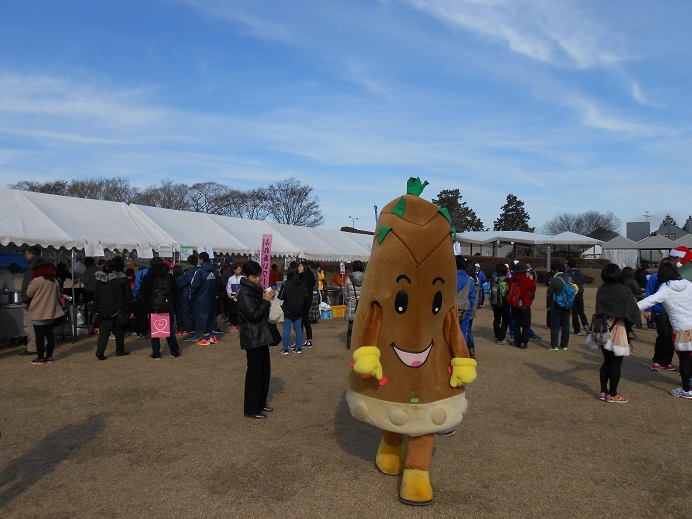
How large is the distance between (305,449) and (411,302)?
2.15 metres

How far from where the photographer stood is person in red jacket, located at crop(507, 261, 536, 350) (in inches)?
395

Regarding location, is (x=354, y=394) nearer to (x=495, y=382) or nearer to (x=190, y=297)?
(x=495, y=382)

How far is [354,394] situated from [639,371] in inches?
260

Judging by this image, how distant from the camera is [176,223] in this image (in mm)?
15703

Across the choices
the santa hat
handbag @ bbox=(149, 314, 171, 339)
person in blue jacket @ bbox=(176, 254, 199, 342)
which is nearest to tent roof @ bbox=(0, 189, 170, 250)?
person in blue jacket @ bbox=(176, 254, 199, 342)

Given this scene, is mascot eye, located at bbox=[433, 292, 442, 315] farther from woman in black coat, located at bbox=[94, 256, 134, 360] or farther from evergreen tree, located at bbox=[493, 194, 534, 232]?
evergreen tree, located at bbox=[493, 194, 534, 232]

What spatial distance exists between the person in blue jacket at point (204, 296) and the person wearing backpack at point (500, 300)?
5.98 m

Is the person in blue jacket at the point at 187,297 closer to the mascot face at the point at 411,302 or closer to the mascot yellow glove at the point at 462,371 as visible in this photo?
the mascot face at the point at 411,302

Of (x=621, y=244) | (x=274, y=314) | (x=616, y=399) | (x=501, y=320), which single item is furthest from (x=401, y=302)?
(x=621, y=244)

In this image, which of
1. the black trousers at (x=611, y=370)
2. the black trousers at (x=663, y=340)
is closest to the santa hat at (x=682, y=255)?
the black trousers at (x=663, y=340)

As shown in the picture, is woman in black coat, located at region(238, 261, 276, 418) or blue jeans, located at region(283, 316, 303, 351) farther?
blue jeans, located at region(283, 316, 303, 351)

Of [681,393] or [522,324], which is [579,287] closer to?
[522,324]

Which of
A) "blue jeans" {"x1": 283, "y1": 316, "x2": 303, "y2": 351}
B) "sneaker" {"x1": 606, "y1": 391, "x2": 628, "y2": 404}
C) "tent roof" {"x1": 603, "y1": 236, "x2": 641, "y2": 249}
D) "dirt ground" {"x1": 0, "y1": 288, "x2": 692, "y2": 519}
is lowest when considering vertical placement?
"dirt ground" {"x1": 0, "y1": 288, "x2": 692, "y2": 519}

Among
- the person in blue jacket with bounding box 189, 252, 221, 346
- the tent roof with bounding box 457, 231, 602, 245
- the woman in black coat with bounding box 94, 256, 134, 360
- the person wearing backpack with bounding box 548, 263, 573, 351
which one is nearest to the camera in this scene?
the woman in black coat with bounding box 94, 256, 134, 360
